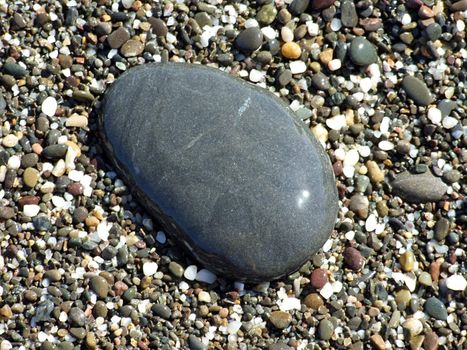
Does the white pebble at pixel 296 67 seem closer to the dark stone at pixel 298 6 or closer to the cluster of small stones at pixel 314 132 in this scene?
the cluster of small stones at pixel 314 132

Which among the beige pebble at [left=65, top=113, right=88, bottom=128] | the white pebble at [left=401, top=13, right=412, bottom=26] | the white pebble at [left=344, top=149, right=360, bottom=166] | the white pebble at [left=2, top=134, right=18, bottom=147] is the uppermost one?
the white pebble at [left=401, top=13, right=412, bottom=26]

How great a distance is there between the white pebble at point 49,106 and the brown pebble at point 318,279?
1.33 metres

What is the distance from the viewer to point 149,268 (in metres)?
3.27

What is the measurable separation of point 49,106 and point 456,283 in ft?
6.28

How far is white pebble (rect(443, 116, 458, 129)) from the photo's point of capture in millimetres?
3463

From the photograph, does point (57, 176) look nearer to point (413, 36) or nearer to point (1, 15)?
point (1, 15)

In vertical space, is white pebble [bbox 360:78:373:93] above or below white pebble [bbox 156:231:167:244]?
above

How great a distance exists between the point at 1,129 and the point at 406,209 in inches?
70.7

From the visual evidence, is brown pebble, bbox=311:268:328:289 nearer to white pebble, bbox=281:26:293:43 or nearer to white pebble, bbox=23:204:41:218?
white pebble, bbox=281:26:293:43

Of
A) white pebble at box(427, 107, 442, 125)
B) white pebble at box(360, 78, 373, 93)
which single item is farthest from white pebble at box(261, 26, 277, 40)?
white pebble at box(427, 107, 442, 125)

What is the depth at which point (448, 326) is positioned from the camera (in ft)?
10.9

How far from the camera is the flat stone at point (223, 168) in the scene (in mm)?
3170

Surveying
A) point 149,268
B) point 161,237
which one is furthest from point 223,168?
point 149,268

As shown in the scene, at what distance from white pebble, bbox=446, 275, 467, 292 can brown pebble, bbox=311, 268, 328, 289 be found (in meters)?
0.53
